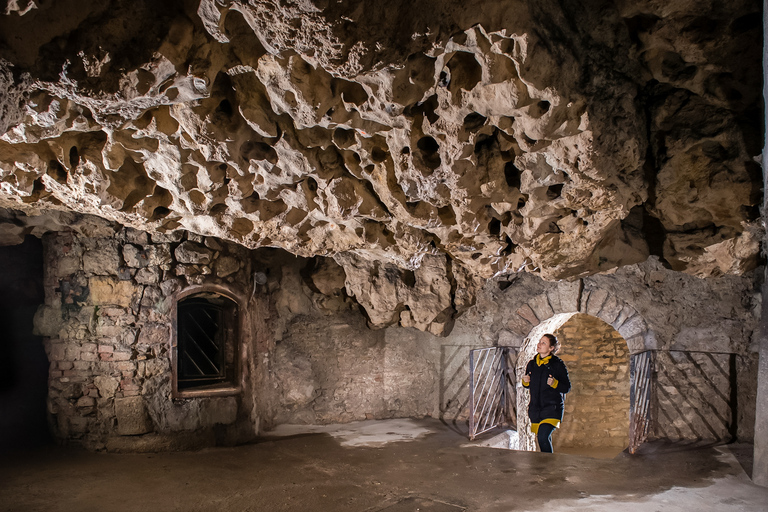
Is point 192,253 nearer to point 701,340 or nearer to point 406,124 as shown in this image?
point 406,124

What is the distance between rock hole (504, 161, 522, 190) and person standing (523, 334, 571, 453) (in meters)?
2.29

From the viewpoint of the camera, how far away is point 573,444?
31.1 ft

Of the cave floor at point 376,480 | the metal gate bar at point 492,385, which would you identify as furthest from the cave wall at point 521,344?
the cave floor at point 376,480

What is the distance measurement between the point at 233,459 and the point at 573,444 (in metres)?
6.71

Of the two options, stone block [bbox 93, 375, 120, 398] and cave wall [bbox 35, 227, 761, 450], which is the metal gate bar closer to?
cave wall [bbox 35, 227, 761, 450]

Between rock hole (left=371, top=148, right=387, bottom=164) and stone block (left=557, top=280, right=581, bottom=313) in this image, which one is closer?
rock hole (left=371, top=148, right=387, bottom=164)

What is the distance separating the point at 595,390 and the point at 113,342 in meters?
7.98

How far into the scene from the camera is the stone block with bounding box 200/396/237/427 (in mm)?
5770

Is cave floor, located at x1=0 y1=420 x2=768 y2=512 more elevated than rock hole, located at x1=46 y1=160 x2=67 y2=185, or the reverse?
rock hole, located at x1=46 y1=160 x2=67 y2=185

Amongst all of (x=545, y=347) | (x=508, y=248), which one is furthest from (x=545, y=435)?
(x=508, y=248)

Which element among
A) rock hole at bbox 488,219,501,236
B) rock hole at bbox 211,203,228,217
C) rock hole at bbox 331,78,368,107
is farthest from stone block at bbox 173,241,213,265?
rock hole at bbox 331,78,368,107

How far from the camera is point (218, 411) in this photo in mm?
5879

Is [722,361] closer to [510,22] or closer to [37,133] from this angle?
[510,22]

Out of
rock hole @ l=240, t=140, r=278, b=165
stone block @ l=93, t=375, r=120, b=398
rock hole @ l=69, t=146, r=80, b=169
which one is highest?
rock hole @ l=240, t=140, r=278, b=165
